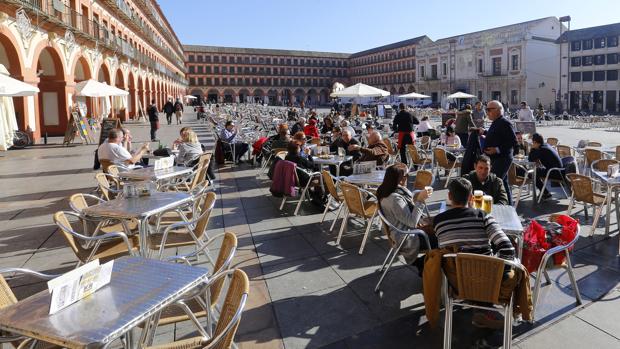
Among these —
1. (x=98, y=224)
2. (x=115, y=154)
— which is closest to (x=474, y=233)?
(x=98, y=224)

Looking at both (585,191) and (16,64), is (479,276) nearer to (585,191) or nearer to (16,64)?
(585,191)

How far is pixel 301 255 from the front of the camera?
4680 millimetres

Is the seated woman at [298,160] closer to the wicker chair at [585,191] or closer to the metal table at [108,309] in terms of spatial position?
the wicker chair at [585,191]

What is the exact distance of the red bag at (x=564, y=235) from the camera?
3.31m

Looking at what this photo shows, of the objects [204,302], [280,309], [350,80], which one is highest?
[350,80]

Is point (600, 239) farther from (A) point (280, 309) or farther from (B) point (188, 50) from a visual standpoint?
(B) point (188, 50)

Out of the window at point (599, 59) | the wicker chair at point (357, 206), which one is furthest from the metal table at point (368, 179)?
the window at point (599, 59)

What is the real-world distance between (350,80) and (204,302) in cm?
8914

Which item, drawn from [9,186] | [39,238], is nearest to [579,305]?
[39,238]

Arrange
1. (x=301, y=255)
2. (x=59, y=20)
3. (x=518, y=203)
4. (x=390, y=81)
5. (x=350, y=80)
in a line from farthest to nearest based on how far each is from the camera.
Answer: (x=350, y=80)
(x=390, y=81)
(x=59, y=20)
(x=518, y=203)
(x=301, y=255)

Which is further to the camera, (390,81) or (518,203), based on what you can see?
(390,81)

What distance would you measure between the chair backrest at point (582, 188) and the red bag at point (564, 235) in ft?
6.54

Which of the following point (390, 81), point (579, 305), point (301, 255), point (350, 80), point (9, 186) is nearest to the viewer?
point (579, 305)

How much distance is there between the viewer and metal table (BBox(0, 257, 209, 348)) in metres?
1.83
